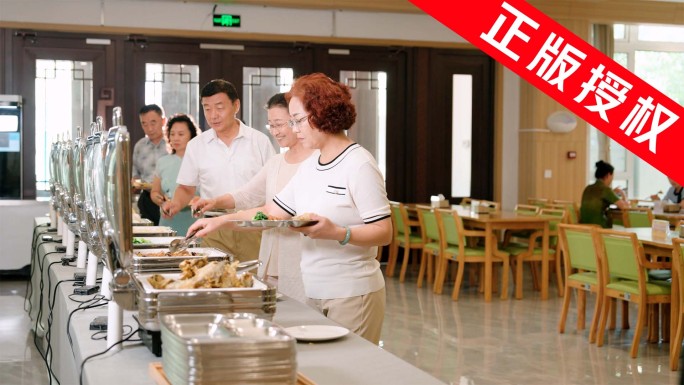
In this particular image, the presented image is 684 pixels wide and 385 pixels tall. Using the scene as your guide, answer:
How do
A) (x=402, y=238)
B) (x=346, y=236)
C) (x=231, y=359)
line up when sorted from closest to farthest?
(x=231, y=359) → (x=346, y=236) → (x=402, y=238)

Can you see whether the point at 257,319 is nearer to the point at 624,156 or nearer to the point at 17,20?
the point at 17,20

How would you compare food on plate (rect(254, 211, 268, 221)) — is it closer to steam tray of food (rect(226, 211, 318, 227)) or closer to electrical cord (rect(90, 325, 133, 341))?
steam tray of food (rect(226, 211, 318, 227))

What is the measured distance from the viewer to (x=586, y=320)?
22.0 feet

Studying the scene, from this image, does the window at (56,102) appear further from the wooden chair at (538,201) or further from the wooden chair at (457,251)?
the wooden chair at (538,201)

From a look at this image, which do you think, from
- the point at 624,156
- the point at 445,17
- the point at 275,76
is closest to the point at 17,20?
the point at 275,76

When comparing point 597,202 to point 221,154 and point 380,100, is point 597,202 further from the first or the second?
point 221,154

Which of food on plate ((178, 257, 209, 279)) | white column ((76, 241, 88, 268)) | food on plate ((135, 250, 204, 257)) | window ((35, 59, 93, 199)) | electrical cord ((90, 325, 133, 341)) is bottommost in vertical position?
electrical cord ((90, 325, 133, 341))

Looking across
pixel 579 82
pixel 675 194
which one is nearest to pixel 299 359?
pixel 579 82

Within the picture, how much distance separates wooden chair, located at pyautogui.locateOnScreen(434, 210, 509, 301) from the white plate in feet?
18.1

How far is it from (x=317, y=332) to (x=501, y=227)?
5.93 metres

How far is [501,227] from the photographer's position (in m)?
7.93

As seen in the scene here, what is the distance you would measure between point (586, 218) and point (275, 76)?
3.78 m

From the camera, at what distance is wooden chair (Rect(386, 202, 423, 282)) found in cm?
902

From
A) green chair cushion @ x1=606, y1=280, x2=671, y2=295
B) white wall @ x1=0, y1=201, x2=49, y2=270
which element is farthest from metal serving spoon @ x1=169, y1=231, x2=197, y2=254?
white wall @ x1=0, y1=201, x2=49, y2=270
